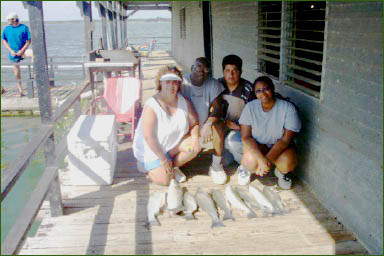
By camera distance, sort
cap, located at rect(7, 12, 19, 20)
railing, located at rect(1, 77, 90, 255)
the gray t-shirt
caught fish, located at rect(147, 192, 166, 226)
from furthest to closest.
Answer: cap, located at rect(7, 12, 19, 20) → the gray t-shirt → caught fish, located at rect(147, 192, 166, 226) → railing, located at rect(1, 77, 90, 255)

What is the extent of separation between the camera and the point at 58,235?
290cm

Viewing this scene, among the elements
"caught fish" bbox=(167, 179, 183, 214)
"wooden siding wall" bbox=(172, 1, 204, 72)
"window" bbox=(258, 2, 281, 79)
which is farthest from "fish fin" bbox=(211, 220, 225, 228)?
"wooden siding wall" bbox=(172, 1, 204, 72)

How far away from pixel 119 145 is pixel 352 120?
3.22 m

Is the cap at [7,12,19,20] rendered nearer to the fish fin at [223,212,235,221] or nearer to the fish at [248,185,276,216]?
the fish at [248,185,276,216]

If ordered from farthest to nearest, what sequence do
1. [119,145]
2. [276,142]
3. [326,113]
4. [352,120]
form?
[119,145], [276,142], [326,113], [352,120]

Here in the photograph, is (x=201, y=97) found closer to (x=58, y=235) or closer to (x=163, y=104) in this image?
(x=163, y=104)

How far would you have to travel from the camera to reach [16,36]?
8.65 meters

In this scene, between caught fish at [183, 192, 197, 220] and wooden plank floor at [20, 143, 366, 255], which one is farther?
caught fish at [183, 192, 197, 220]

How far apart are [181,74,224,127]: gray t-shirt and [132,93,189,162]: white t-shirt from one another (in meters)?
0.22

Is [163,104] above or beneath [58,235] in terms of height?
above

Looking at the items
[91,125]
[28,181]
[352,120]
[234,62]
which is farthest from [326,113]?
[28,181]

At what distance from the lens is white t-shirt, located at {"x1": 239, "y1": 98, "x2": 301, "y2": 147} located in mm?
3418

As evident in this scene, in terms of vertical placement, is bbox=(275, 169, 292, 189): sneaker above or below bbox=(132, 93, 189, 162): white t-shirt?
below

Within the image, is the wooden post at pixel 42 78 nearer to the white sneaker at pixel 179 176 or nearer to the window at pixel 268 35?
the white sneaker at pixel 179 176
